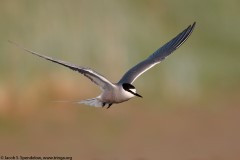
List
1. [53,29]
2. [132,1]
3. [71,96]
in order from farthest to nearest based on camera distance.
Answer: [132,1] → [53,29] → [71,96]

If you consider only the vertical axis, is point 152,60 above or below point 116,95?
above

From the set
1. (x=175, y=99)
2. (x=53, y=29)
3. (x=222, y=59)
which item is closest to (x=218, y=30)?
(x=222, y=59)

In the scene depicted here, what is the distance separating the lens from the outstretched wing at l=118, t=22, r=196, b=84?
1491cm

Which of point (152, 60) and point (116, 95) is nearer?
point (116, 95)

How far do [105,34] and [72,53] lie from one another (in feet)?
3.71

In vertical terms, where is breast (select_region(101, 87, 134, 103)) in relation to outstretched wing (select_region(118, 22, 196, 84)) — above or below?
below

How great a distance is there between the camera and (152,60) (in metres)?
15.4

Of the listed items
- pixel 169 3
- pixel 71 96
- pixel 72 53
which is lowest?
pixel 71 96

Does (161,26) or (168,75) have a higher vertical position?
(161,26)

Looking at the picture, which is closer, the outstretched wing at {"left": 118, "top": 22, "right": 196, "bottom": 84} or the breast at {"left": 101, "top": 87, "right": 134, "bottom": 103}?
the breast at {"left": 101, "top": 87, "right": 134, "bottom": 103}

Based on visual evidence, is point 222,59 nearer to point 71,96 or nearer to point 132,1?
point 132,1

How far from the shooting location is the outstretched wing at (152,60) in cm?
1491

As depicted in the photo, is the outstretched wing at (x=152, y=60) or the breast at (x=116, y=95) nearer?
the breast at (x=116, y=95)

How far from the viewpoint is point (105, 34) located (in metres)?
22.7
